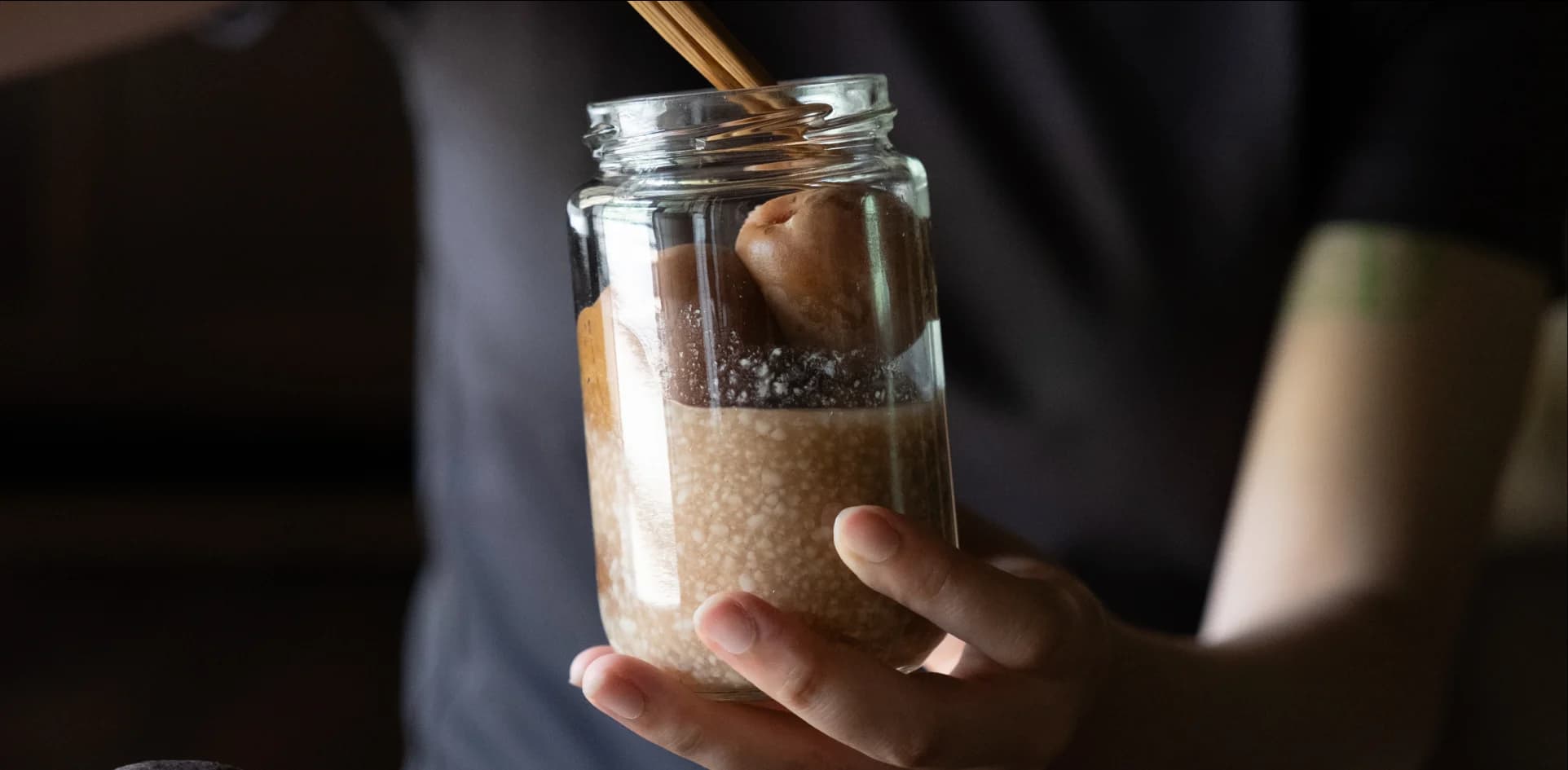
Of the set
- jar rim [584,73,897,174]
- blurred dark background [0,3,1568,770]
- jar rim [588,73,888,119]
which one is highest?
jar rim [588,73,888,119]

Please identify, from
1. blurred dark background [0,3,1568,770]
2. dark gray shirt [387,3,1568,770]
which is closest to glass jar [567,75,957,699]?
dark gray shirt [387,3,1568,770]

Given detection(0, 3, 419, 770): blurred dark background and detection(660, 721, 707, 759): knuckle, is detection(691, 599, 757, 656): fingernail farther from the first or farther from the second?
detection(0, 3, 419, 770): blurred dark background

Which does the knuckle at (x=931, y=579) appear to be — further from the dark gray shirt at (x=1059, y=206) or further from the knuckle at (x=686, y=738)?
the dark gray shirt at (x=1059, y=206)

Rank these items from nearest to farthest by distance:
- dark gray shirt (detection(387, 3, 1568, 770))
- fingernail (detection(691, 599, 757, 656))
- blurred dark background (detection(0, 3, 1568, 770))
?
fingernail (detection(691, 599, 757, 656))
dark gray shirt (detection(387, 3, 1568, 770))
blurred dark background (detection(0, 3, 1568, 770))

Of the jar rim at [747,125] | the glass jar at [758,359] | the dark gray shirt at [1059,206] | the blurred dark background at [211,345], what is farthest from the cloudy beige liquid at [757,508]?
the blurred dark background at [211,345]

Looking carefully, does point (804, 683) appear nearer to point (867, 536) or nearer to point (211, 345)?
point (867, 536)

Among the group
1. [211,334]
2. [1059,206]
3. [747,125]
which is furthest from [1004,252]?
[211,334]

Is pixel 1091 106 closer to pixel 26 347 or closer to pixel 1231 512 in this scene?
pixel 1231 512
